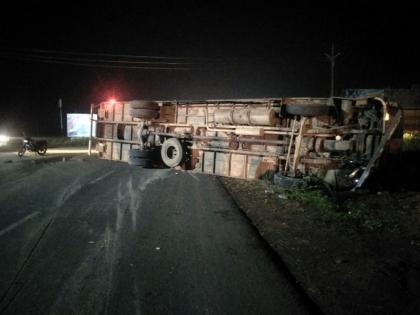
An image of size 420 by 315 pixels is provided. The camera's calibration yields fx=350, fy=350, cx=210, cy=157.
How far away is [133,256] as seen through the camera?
17.1 feet

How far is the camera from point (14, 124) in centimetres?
4134

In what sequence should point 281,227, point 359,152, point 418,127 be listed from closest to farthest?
point 281,227, point 359,152, point 418,127

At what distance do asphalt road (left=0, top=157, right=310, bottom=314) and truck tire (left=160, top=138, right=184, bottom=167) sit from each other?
4124 mm

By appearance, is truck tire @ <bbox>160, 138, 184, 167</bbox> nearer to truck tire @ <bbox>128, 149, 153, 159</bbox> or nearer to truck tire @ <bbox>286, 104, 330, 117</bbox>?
truck tire @ <bbox>128, 149, 153, 159</bbox>

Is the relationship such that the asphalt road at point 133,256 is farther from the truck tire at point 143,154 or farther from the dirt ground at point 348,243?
the truck tire at point 143,154

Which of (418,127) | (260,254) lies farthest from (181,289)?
(418,127)

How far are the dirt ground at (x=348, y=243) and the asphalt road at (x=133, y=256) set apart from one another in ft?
1.38

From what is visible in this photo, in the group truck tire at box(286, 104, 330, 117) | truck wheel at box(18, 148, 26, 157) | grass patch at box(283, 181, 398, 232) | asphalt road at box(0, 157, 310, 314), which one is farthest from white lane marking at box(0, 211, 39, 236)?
truck wheel at box(18, 148, 26, 157)

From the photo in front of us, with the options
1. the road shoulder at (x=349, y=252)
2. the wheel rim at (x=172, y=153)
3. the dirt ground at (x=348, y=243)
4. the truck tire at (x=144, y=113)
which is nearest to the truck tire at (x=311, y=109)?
the dirt ground at (x=348, y=243)

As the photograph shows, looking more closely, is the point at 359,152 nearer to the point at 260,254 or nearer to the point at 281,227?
the point at 281,227

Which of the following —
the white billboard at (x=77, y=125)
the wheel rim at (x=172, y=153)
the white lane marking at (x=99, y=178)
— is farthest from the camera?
the white billboard at (x=77, y=125)

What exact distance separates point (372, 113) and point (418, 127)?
25.8 m

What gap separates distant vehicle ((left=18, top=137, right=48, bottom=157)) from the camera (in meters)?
19.1

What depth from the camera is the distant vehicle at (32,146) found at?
19058 mm
